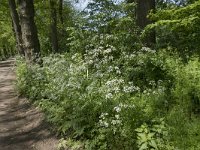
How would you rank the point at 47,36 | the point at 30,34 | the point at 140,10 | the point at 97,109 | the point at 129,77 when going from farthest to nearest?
the point at 47,36 → the point at 30,34 → the point at 140,10 → the point at 129,77 → the point at 97,109

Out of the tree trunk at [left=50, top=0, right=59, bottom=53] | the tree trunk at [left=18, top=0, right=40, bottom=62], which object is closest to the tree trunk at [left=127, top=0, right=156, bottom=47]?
the tree trunk at [left=18, top=0, right=40, bottom=62]

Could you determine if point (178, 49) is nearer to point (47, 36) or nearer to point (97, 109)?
point (97, 109)

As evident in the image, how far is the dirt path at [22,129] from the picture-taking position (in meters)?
7.66

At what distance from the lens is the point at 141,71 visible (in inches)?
309

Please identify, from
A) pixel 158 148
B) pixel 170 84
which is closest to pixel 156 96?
pixel 170 84

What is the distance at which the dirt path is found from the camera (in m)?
7.66

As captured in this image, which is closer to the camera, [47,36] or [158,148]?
[158,148]

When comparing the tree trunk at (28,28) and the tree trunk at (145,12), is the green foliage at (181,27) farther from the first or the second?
the tree trunk at (28,28)

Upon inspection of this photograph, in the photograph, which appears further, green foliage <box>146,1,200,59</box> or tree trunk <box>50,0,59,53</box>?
tree trunk <box>50,0,59,53</box>

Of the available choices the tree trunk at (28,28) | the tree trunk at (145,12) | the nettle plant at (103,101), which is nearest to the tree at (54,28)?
the tree trunk at (28,28)

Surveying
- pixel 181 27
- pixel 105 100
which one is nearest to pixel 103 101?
pixel 105 100

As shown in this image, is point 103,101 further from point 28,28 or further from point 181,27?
point 28,28

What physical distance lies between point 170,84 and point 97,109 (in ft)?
5.91

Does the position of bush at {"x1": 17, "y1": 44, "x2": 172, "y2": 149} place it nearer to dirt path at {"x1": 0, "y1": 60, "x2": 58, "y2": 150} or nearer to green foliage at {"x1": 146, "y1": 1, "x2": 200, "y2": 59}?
dirt path at {"x1": 0, "y1": 60, "x2": 58, "y2": 150}
